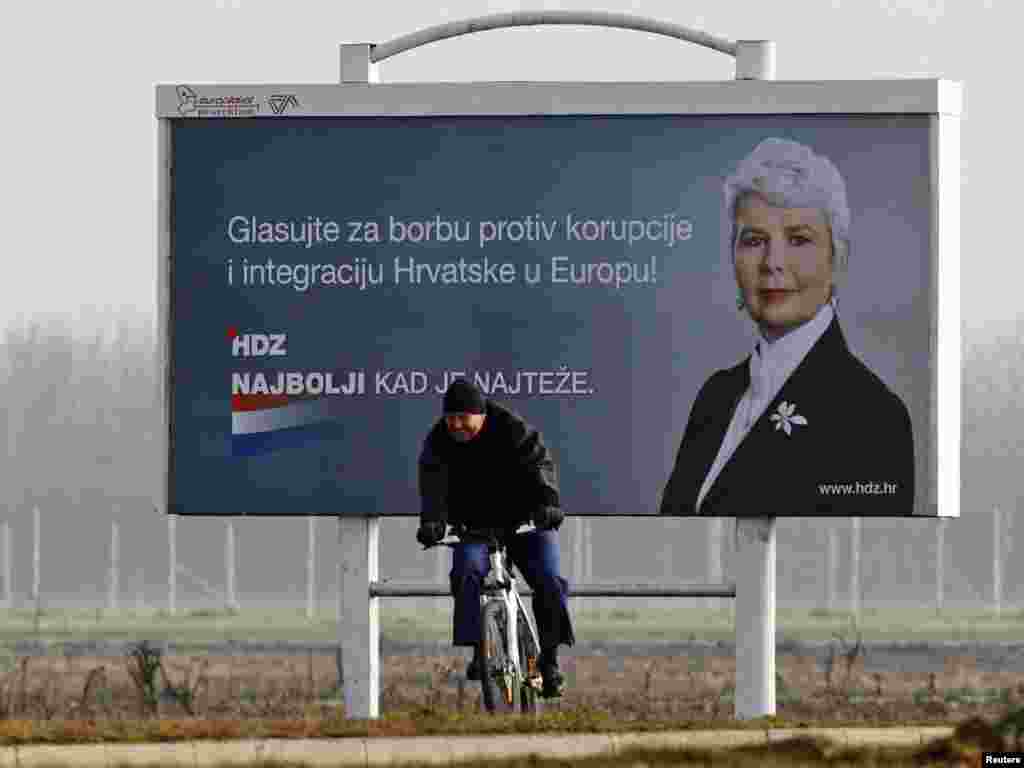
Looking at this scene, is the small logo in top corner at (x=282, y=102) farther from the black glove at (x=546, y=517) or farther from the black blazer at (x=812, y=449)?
the black glove at (x=546, y=517)

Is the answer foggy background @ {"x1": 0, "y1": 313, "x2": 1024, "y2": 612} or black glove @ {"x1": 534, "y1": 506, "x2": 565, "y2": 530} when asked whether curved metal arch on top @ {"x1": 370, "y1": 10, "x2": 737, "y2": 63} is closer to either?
black glove @ {"x1": 534, "y1": 506, "x2": 565, "y2": 530}

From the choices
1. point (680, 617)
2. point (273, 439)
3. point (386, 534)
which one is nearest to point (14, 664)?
point (273, 439)

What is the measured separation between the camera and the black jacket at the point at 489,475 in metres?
17.9

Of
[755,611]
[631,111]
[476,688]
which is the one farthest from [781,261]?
[476,688]

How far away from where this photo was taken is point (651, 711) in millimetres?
25625

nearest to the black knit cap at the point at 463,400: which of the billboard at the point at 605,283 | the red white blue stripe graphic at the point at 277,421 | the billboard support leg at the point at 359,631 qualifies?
the billboard at the point at 605,283

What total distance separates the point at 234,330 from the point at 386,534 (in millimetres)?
76156

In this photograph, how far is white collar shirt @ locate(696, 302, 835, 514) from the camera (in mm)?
20547

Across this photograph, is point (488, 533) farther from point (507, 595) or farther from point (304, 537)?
point (304, 537)

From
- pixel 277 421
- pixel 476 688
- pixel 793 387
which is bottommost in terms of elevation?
pixel 476 688

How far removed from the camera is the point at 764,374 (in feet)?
67.7

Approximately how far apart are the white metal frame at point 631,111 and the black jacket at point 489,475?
243 cm

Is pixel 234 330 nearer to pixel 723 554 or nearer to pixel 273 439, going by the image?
pixel 273 439

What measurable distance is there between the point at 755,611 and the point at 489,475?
3.55m
